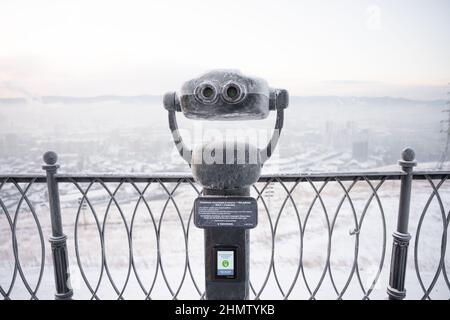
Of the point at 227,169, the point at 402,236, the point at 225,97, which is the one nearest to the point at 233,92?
the point at 225,97

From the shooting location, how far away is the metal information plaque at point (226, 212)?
1289 mm

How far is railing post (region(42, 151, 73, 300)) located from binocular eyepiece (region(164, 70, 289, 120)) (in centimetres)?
139

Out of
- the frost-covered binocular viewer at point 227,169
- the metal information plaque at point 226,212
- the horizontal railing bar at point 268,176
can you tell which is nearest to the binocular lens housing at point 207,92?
the frost-covered binocular viewer at point 227,169

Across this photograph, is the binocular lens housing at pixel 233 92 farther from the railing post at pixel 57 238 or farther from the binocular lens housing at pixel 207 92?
the railing post at pixel 57 238

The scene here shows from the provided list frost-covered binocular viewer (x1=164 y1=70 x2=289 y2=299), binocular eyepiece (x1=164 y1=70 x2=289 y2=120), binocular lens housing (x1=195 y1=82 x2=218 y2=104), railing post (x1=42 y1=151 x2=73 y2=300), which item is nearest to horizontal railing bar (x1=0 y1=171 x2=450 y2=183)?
railing post (x1=42 y1=151 x2=73 y2=300)

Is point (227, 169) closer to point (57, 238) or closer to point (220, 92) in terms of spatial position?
point (220, 92)

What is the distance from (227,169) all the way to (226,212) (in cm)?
21

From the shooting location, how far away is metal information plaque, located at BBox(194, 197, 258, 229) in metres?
1.29

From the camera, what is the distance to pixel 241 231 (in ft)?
4.40

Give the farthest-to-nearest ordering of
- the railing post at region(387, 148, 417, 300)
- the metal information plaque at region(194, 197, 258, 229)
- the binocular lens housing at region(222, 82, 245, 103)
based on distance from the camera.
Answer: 1. the railing post at region(387, 148, 417, 300)
2. the metal information plaque at region(194, 197, 258, 229)
3. the binocular lens housing at region(222, 82, 245, 103)

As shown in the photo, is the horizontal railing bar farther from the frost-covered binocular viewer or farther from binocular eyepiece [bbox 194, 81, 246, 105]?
binocular eyepiece [bbox 194, 81, 246, 105]

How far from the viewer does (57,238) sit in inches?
87.2
